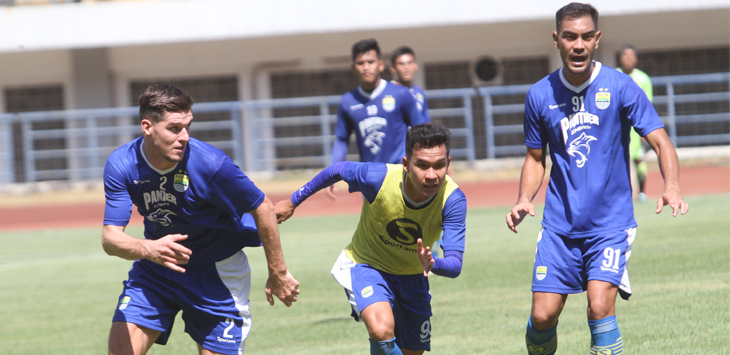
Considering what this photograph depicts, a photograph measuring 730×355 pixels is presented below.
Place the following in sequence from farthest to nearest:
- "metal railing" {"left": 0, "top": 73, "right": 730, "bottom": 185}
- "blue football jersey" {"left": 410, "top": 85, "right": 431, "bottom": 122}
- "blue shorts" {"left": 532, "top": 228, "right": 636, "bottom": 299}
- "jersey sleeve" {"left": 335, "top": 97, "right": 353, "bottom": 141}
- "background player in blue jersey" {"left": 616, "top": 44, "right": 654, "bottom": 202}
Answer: "metal railing" {"left": 0, "top": 73, "right": 730, "bottom": 185}
"background player in blue jersey" {"left": 616, "top": 44, "right": 654, "bottom": 202}
"blue football jersey" {"left": 410, "top": 85, "right": 431, "bottom": 122}
"jersey sleeve" {"left": 335, "top": 97, "right": 353, "bottom": 141}
"blue shorts" {"left": 532, "top": 228, "right": 636, "bottom": 299}

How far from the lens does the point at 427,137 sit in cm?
534

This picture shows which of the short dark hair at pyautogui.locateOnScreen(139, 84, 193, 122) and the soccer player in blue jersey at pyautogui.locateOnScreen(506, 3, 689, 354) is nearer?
the short dark hair at pyautogui.locateOnScreen(139, 84, 193, 122)

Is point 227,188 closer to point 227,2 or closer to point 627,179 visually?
point 627,179

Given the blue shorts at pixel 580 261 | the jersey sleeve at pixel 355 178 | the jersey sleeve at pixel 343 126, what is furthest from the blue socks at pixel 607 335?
the jersey sleeve at pixel 343 126

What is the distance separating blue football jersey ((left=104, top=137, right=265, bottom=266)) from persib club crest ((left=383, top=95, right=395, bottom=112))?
420cm

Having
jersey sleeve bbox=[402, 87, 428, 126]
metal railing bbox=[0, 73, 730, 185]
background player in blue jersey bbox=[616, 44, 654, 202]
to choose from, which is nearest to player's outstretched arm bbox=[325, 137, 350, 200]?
jersey sleeve bbox=[402, 87, 428, 126]

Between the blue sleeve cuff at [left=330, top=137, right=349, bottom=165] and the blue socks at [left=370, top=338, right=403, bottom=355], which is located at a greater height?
the blue sleeve cuff at [left=330, top=137, right=349, bottom=165]

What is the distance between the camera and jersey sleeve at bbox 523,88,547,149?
5.68 meters

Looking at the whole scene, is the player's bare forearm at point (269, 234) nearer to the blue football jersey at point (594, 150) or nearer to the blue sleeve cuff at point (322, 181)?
the blue sleeve cuff at point (322, 181)

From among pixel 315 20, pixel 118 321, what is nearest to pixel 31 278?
pixel 118 321

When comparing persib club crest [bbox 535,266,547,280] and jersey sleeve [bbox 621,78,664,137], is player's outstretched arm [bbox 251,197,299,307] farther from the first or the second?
jersey sleeve [bbox 621,78,664,137]

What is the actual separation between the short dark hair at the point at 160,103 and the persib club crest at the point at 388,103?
14.6 ft

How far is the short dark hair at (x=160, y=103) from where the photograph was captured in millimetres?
Answer: 4906

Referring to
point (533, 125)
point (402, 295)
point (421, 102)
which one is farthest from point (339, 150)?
point (533, 125)
